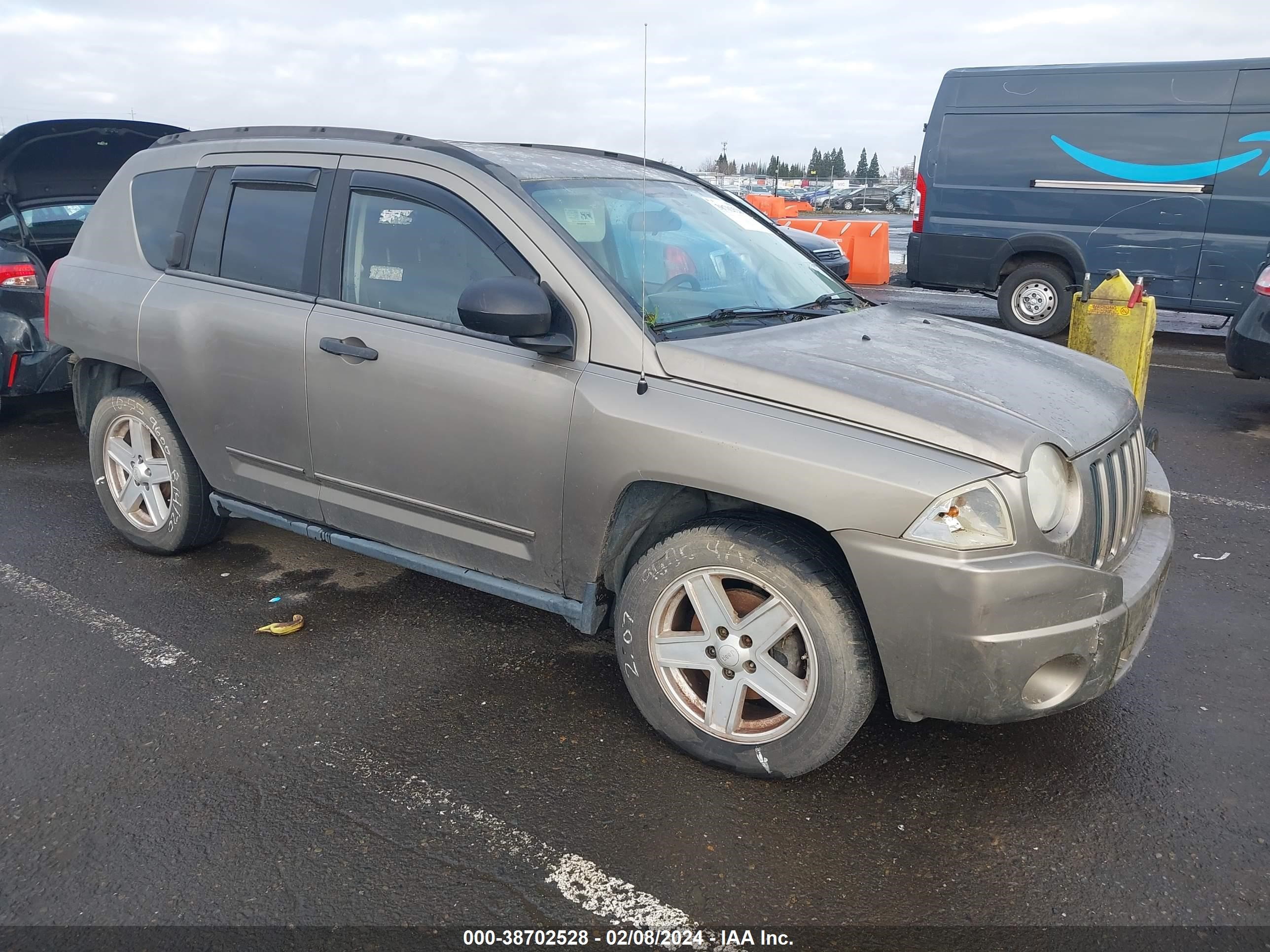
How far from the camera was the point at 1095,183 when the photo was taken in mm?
9570

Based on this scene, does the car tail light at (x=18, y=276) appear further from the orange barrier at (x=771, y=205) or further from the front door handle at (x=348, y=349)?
the orange barrier at (x=771, y=205)

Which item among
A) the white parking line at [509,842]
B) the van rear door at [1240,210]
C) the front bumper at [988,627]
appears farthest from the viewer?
the van rear door at [1240,210]

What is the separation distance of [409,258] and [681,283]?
0.98 meters

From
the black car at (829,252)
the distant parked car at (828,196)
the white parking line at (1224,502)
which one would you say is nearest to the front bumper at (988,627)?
the white parking line at (1224,502)

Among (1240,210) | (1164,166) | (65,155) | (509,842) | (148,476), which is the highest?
(1164,166)

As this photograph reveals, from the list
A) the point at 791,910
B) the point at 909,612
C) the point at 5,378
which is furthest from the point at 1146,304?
the point at 5,378

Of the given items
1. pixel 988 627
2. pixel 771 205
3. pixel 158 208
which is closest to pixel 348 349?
pixel 158 208

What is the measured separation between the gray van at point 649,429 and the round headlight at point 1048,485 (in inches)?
0.4

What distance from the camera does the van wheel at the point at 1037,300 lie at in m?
9.99

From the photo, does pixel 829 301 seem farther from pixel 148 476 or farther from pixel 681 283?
pixel 148 476

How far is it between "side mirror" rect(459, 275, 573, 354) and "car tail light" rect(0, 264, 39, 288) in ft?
16.2

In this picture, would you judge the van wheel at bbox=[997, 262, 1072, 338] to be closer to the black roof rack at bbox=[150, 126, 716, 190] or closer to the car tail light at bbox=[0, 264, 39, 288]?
the black roof rack at bbox=[150, 126, 716, 190]

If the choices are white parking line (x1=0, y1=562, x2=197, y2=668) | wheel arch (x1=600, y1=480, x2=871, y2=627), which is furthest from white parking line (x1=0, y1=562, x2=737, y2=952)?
wheel arch (x1=600, y1=480, x2=871, y2=627)

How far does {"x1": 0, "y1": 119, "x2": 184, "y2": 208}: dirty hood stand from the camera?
6.61 meters
